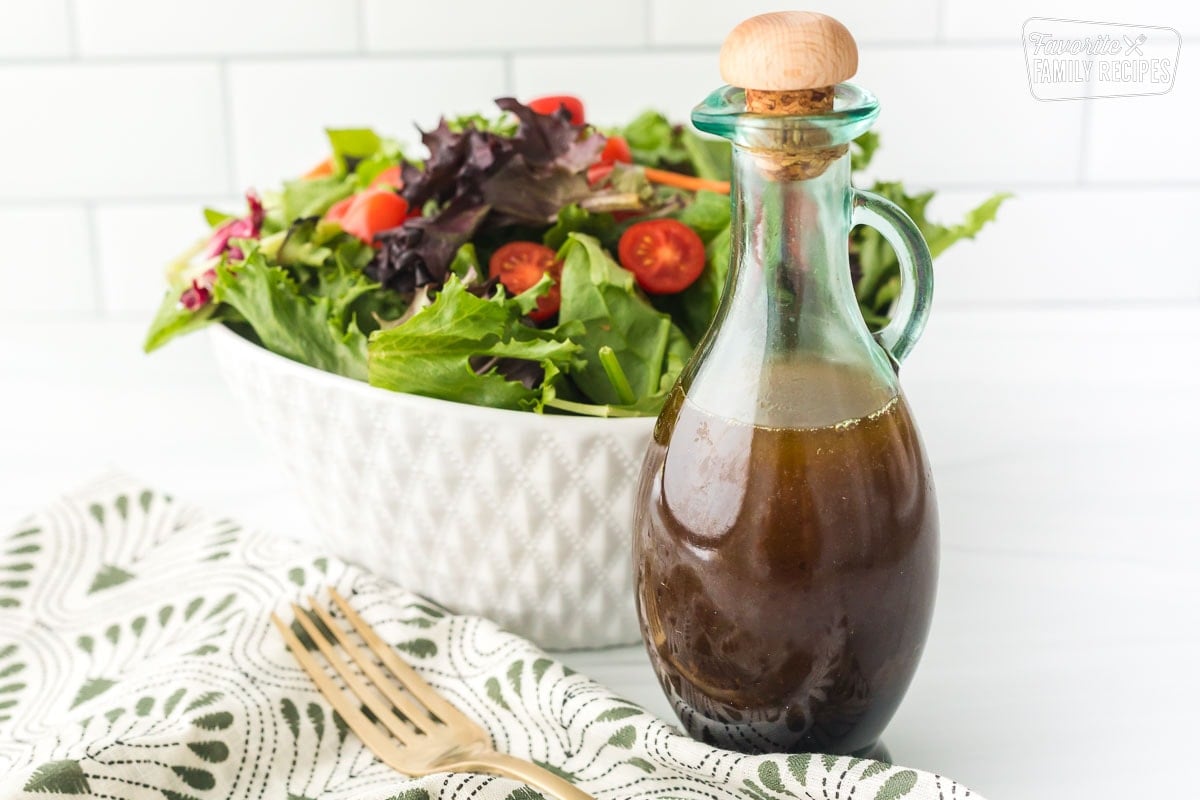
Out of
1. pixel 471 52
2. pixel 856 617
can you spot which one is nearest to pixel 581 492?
pixel 856 617

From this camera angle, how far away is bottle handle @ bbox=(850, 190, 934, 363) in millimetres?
621

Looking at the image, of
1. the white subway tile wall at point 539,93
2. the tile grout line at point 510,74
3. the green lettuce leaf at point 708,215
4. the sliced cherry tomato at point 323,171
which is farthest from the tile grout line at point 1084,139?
the sliced cherry tomato at point 323,171

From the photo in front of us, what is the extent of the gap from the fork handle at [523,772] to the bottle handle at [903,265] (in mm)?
279

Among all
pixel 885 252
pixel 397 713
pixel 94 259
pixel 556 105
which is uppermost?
pixel 556 105

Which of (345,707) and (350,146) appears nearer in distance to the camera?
(345,707)

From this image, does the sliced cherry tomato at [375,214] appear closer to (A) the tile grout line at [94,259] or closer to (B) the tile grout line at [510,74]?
(B) the tile grout line at [510,74]

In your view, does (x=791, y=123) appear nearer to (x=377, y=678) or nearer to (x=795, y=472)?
(x=795, y=472)

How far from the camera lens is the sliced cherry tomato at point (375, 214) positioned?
0.92 meters

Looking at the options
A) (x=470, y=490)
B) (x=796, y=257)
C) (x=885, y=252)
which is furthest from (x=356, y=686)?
(x=885, y=252)

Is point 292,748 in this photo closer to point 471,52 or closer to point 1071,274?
point 471,52

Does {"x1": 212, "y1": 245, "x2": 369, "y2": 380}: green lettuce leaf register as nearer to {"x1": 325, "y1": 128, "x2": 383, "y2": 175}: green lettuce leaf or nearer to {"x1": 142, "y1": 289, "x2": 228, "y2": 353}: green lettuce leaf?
{"x1": 142, "y1": 289, "x2": 228, "y2": 353}: green lettuce leaf

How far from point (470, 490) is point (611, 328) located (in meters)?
0.13

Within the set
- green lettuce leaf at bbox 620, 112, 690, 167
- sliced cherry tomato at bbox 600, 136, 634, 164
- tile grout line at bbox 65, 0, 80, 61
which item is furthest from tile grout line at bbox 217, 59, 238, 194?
sliced cherry tomato at bbox 600, 136, 634, 164

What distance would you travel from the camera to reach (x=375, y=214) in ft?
3.03
